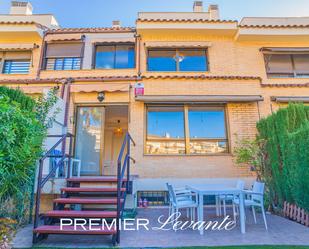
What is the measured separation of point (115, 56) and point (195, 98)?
18.3 feet

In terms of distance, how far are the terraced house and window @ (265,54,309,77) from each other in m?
0.06

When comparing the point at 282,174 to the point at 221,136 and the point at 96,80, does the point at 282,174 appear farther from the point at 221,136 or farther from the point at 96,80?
the point at 96,80

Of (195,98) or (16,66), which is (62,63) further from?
(195,98)

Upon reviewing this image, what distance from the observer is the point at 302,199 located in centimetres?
695

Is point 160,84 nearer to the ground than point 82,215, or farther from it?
farther from it

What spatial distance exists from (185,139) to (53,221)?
6618mm

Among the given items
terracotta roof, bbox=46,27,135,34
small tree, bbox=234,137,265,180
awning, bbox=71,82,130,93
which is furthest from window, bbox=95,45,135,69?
small tree, bbox=234,137,265,180

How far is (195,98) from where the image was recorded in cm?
1052

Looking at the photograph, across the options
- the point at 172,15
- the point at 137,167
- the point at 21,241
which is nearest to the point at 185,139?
the point at 137,167

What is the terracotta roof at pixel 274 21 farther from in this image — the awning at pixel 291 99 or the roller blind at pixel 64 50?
the roller blind at pixel 64 50

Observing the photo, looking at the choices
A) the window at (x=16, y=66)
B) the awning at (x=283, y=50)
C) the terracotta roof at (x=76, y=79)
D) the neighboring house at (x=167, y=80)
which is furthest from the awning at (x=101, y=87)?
the awning at (x=283, y=50)

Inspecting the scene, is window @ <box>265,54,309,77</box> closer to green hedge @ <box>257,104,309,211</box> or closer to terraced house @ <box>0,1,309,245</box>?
terraced house @ <box>0,1,309,245</box>

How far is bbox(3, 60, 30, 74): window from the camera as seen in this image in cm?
1275

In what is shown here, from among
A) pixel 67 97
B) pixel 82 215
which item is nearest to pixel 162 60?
pixel 67 97
